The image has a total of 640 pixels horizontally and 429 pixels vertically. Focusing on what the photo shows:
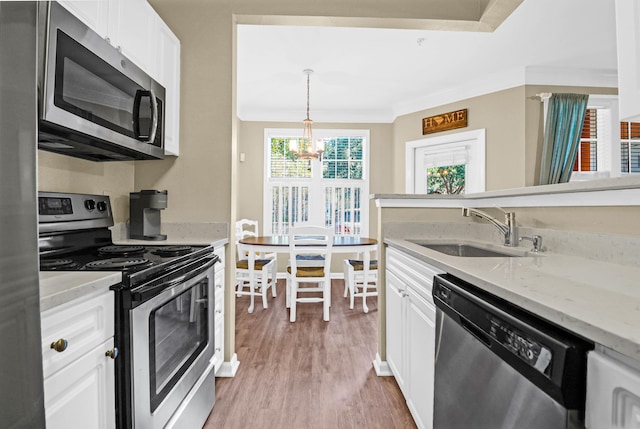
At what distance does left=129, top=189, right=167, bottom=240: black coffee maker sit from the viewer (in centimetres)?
203

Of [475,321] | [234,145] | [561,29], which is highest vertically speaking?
[561,29]

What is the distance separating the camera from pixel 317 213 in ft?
18.0

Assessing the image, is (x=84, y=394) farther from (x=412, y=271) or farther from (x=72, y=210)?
(x=412, y=271)

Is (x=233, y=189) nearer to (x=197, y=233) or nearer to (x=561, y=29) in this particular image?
(x=197, y=233)

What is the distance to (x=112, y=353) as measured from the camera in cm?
102

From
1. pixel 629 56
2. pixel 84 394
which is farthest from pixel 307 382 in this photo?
pixel 629 56

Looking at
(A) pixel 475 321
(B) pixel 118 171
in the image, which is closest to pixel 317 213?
(B) pixel 118 171

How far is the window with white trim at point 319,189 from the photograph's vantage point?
5.45 meters

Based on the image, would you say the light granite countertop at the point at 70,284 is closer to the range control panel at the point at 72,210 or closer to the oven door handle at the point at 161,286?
the oven door handle at the point at 161,286

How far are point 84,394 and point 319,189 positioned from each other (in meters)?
4.70

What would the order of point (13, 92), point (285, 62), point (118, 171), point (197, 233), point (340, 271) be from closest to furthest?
point (13, 92)
point (118, 171)
point (197, 233)
point (285, 62)
point (340, 271)

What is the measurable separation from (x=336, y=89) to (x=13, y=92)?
13.9 ft

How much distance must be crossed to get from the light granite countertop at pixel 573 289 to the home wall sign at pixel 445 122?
329 cm

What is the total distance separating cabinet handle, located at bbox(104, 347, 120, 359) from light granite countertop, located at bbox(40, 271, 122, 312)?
19cm
